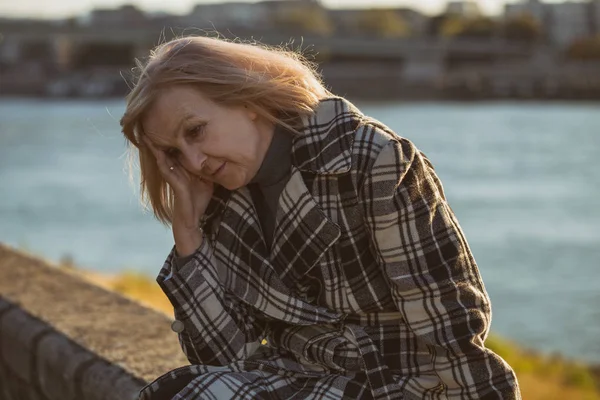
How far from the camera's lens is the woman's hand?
146 cm

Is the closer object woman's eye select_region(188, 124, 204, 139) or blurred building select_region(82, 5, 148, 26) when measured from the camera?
woman's eye select_region(188, 124, 204, 139)

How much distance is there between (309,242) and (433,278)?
19 centimetres

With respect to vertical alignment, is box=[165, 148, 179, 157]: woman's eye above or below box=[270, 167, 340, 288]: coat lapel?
above

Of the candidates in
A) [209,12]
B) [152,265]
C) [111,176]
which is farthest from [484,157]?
[209,12]

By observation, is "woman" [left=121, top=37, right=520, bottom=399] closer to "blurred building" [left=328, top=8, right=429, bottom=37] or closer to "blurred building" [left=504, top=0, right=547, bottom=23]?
"blurred building" [left=504, top=0, right=547, bottom=23]

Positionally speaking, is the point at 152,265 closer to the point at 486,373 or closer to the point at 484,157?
the point at 486,373

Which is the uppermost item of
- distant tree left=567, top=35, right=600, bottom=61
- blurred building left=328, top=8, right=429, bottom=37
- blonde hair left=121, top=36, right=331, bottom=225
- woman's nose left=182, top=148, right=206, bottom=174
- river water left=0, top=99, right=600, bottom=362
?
blonde hair left=121, top=36, right=331, bottom=225

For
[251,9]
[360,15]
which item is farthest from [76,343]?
[251,9]

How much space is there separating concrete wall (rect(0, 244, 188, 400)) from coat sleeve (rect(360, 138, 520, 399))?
59cm

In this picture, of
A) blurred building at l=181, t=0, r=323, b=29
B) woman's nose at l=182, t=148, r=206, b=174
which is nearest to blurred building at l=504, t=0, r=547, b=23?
blurred building at l=181, t=0, r=323, b=29

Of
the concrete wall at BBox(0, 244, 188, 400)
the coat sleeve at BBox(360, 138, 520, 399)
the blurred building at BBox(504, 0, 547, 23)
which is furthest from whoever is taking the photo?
the blurred building at BBox(504, 0, 547, 23)

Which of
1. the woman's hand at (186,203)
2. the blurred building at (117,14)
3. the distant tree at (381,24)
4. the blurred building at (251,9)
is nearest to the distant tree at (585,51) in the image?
the distant tree at (381,24)

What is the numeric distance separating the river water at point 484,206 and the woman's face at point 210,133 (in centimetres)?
35

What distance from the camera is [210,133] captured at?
52.7 inches
